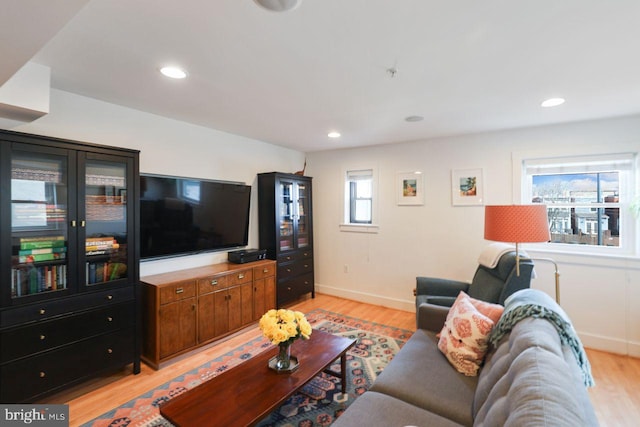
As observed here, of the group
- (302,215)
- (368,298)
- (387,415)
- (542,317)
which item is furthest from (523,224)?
(302,215)

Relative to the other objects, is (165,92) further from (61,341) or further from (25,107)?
(61,341)

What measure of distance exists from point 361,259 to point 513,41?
135 inches

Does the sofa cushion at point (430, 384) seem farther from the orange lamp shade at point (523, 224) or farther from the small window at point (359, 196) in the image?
the small window at point (359, 196)

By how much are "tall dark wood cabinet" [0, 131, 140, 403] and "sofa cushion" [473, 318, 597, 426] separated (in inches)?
105

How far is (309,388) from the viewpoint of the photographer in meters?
2.38

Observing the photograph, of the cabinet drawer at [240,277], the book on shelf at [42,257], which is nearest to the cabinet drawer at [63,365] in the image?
the book on shelf at [42,257]

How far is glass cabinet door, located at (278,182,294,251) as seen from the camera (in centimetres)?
418

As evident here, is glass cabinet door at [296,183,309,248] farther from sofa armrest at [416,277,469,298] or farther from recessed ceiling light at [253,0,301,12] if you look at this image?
recessed ceiling light at [253,0,301,12]

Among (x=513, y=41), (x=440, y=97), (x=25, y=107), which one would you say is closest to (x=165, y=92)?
(x=25, y=107)

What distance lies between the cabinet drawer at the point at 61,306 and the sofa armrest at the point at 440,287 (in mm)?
2803

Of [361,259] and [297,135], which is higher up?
[297,135]

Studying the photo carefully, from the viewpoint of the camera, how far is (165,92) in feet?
7.98

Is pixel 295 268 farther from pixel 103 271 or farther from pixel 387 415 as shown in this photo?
pixel 387 415

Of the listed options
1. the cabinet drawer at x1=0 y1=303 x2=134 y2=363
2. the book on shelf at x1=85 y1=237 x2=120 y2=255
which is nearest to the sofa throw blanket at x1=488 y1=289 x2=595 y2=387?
the cabinet drawer at x1=0 y1=303 x2=134 y2=363
